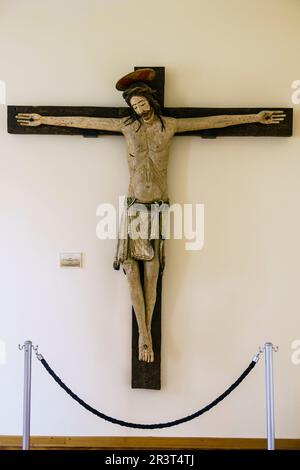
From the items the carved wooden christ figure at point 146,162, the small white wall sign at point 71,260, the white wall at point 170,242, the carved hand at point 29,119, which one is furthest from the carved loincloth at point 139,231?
the carved hand at point 29,119

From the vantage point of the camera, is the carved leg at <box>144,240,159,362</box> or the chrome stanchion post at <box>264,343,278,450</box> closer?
the chrome stanchion post at <box>264,343,278,450</box>

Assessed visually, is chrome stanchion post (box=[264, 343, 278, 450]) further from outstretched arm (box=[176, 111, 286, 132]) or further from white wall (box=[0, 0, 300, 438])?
outstretched arm (box=[176, 111, 286, 132])

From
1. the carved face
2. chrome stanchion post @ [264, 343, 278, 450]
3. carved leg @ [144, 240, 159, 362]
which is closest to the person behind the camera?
chrome stanchion post @ [264, 343, 278, 450]

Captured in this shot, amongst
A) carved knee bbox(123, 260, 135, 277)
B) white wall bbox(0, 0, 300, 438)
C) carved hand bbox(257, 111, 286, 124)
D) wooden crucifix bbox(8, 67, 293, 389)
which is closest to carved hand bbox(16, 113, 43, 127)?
wooden crucifix bbox(8, 67, 293, 389)

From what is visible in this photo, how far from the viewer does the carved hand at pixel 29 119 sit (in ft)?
8.41

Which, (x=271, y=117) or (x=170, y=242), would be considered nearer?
(x=271, y=117)

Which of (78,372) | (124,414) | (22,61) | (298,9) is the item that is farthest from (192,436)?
(298,9)

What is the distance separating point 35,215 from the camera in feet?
8.79

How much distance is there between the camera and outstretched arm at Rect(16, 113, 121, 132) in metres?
2.54

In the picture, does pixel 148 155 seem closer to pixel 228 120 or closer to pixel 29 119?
pixel 228 120

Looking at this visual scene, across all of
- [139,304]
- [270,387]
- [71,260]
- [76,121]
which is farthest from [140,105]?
[270,387]

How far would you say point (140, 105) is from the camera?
2.39m

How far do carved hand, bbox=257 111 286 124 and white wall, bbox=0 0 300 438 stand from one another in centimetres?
14

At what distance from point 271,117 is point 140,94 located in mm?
892
